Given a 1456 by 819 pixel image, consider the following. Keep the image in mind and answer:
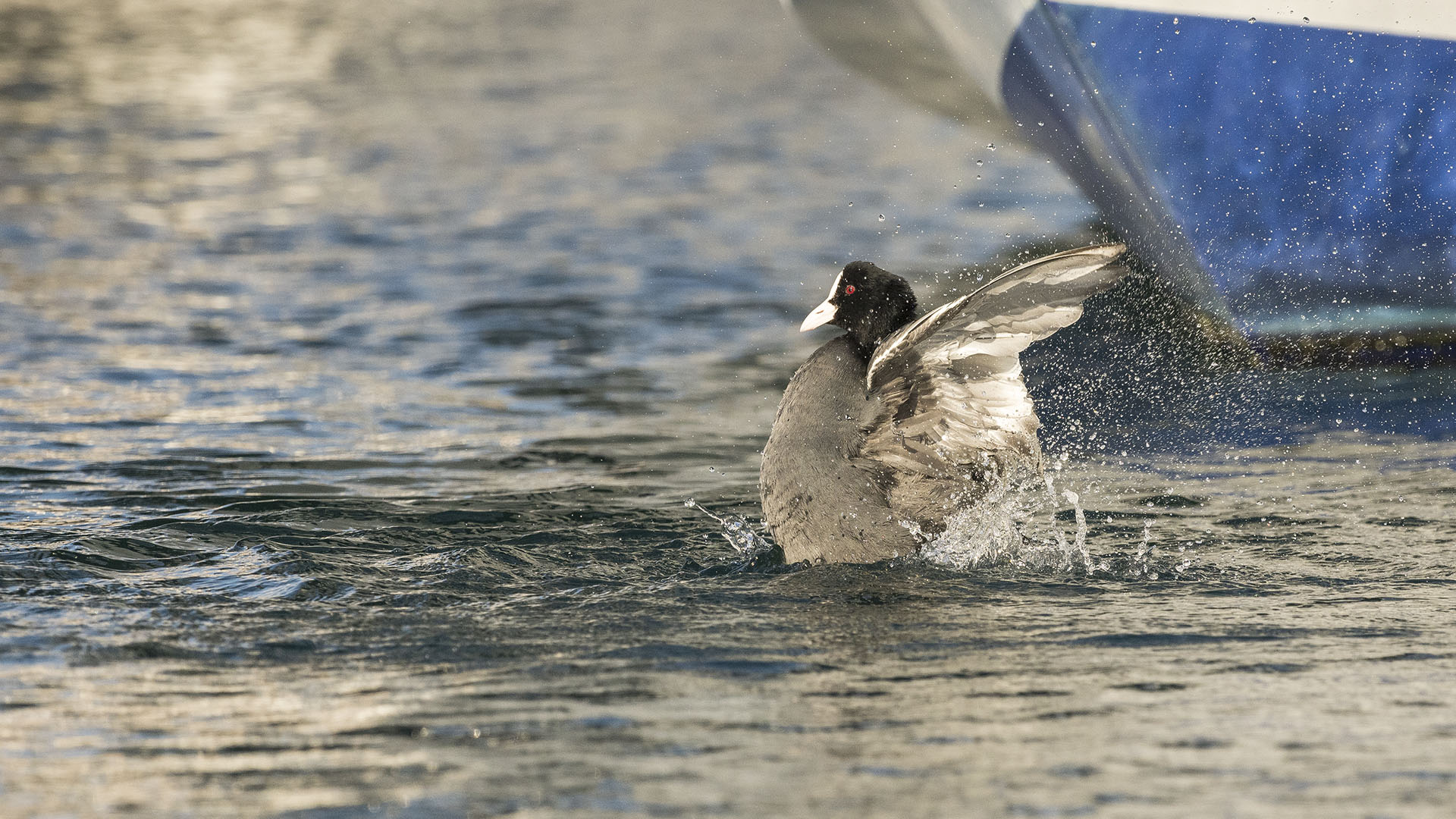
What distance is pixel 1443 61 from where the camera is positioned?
7355 mm

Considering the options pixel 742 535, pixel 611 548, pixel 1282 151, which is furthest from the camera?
pixel 1282 151

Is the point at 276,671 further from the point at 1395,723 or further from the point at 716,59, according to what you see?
the point at 716,59

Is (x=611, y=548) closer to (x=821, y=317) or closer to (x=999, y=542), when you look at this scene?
(x=821, y=317)

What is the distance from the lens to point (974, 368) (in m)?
4.84

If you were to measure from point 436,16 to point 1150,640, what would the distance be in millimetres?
24208

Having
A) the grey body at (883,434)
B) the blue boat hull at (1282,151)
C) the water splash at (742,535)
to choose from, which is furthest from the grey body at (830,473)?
the blue boat hull at (1282,151)

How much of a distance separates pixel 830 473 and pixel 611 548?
855 millimetres

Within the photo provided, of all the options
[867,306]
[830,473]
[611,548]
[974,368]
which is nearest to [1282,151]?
[867,306]

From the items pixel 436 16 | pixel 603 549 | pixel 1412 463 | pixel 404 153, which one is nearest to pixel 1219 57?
pixel 1412 463

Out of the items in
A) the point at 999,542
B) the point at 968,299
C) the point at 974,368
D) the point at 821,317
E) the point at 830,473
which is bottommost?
the point at 999,542

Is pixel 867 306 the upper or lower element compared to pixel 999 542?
upper

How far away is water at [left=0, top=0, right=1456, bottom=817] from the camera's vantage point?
354 centimetres

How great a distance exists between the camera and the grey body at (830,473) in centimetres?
495

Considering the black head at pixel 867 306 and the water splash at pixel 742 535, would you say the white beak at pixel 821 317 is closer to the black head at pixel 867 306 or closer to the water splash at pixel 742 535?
the black head at pixel 867 306
